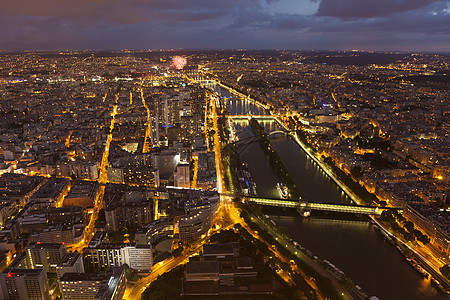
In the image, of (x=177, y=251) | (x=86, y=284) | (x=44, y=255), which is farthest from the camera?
(x=177, y=251)

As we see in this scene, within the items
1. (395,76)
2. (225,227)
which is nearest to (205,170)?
(225,227)

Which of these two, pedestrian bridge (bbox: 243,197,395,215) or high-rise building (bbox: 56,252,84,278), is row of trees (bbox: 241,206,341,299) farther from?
high-rise building (bbox: 56,252,84,278)

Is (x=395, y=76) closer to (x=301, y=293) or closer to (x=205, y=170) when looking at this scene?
(x=205, y=170)

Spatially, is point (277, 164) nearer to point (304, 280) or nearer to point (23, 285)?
point (304, 280)

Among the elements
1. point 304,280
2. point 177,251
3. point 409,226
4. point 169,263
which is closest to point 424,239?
point 409,226

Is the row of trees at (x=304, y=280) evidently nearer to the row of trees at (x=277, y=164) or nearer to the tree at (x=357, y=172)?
the row of trees at (x=277, y=164)

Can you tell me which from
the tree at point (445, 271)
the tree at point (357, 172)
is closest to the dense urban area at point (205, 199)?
the tree at point (445, 271)
